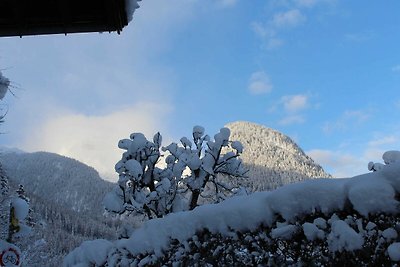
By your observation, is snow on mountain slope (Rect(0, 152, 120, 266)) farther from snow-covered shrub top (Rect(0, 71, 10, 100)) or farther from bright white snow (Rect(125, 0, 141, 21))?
bright white snow (Rect(125, 0, 141, 21))

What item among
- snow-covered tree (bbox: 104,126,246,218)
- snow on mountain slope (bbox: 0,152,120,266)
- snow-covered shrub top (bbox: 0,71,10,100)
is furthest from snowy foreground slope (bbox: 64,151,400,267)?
snow on mountain slope (bbox: 0,152,120,266)

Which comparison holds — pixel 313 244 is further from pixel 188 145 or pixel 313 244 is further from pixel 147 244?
pixel 188 145

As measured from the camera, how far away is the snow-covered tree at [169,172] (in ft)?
35.9

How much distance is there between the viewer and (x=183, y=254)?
4484mm

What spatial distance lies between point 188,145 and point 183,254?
26.8ft

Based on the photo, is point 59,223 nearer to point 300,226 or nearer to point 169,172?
point 169,172

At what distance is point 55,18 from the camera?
5.17 m

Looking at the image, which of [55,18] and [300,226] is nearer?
[300,226]

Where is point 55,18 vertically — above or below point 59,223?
below

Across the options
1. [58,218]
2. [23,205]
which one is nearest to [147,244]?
[23,205]

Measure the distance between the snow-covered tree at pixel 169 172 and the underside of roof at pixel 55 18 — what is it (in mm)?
5809

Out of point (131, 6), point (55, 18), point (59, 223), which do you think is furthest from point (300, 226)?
point (59, 223)

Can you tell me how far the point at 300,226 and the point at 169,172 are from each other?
8.70 meters

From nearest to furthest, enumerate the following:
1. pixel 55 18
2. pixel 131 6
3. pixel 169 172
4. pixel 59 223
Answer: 1. pixel 131 6
2. pixel 55 18
3. pixel 169 172
4. pixel 59 223
